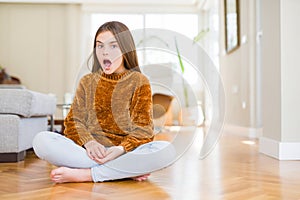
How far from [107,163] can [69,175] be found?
0.51 ft

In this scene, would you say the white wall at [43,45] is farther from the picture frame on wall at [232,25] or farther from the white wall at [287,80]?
the white wall at [287,80]

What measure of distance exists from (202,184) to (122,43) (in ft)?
2.17

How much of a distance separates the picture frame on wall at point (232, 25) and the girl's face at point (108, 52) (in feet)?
10.3

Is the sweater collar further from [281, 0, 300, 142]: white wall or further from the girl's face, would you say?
[281, 0, 300, 142]: white wall

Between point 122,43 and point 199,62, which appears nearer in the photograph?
point 122,43

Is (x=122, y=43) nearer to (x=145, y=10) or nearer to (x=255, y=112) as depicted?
(x=255, y=112)

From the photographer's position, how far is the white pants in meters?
1.65

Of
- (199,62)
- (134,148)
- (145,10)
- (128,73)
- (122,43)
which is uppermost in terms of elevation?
(145,10)

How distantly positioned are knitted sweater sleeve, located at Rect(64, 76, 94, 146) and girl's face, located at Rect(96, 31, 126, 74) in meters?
0.13

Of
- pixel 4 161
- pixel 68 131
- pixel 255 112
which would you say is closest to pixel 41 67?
pixel 255 112

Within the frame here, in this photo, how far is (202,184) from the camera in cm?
160

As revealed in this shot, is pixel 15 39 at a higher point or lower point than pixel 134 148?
higher

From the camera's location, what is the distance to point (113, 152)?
161cm

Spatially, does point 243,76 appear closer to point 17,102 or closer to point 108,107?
point 17,102
